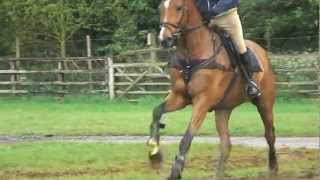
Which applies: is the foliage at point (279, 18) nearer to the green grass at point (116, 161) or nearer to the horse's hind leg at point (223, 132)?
the green grass at point (116, 161)

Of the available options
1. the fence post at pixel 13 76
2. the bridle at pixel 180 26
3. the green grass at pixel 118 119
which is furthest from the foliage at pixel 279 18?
the bridle at pixel 180 26

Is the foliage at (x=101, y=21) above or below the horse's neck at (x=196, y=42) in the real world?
below

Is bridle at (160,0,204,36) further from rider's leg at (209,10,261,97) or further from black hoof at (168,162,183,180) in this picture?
black hoof at (168,162,183,180)

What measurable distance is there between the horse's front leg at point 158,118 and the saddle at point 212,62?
29 centimetres

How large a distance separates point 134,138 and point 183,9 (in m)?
8.31

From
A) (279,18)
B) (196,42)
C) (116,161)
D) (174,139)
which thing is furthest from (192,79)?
(279,18)

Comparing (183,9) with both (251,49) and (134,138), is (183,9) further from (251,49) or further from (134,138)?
(134,138)

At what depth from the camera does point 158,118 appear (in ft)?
31.1

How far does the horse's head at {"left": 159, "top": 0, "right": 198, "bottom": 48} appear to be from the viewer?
8.91m

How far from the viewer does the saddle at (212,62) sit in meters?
9.30

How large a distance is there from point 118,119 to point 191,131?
12735mm

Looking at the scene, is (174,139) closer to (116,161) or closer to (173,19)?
(116,161)

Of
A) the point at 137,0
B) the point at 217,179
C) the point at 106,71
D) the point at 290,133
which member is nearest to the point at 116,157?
the point at 217,179

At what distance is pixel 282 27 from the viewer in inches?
1519
